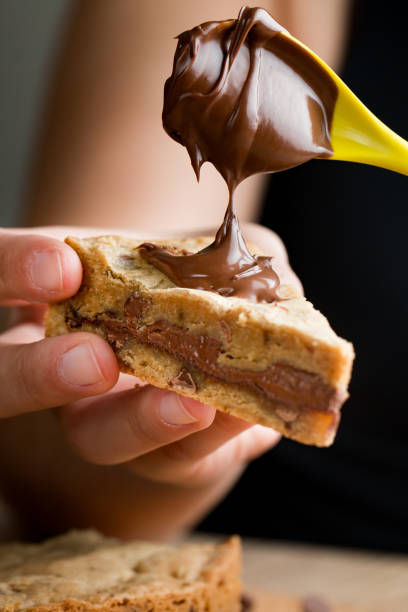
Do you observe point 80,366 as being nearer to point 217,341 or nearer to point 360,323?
point 217,341

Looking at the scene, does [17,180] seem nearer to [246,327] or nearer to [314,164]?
[314,164]

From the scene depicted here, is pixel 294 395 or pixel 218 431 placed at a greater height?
pixel 294 395

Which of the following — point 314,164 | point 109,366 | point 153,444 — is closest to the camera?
point 109,366

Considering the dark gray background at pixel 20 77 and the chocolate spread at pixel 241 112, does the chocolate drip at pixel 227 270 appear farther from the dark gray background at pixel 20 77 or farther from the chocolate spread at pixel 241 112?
the dark gray background at pixel 20 77

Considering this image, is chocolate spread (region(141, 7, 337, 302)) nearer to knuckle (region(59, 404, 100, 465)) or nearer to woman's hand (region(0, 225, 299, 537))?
woman's hand (region(0, 225, 299, 537))

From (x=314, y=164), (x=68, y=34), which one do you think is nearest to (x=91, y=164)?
(x=68, y=34)

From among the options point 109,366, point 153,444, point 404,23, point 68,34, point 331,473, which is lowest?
point 331,473

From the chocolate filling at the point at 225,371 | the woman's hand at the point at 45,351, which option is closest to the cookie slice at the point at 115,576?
the woman's hand at the point at 45,351
